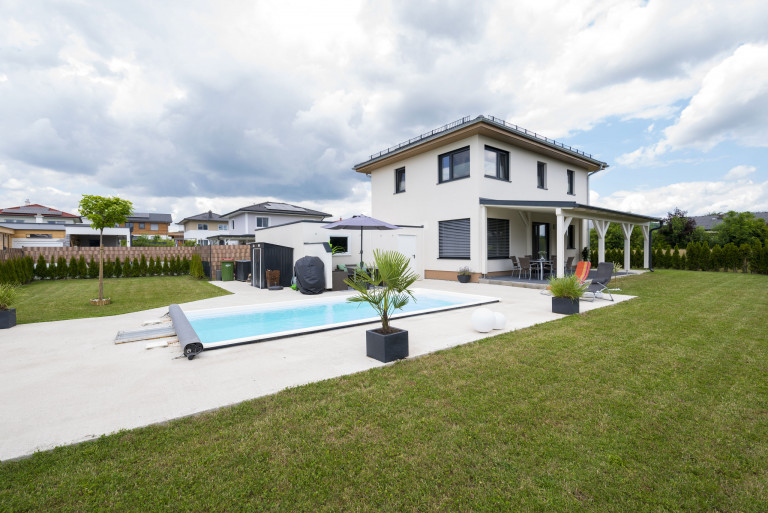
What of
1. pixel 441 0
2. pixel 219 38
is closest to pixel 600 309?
pixel 441 0

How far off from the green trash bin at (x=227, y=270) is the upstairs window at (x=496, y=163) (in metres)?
12.2

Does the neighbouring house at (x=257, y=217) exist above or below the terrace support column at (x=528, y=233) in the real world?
above

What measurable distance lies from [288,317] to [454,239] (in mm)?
8536

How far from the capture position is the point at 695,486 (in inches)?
79.6

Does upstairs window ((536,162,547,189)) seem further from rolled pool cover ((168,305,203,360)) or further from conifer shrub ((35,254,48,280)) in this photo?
conifer shrub ((35,254,48,280))

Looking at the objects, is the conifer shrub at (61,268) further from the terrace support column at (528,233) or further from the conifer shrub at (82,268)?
the terrace support column at (528,233)

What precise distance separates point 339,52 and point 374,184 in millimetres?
8467

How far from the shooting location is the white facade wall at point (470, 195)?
44.5 ft

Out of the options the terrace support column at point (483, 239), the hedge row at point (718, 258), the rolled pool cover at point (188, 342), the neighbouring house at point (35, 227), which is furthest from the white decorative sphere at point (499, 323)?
the neighbouring house at point (35, 227)

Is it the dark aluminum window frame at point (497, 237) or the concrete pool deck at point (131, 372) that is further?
the dark aluminum window frame at point (497, 237)

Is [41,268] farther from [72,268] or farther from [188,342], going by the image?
[188,342]

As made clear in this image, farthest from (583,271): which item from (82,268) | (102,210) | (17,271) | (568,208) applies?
(82,268)

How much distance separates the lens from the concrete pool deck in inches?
114

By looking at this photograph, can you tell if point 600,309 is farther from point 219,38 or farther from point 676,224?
point 676,224
